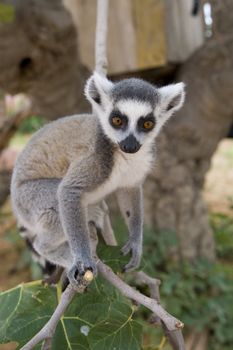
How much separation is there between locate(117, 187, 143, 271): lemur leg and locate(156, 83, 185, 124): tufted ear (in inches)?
12.0

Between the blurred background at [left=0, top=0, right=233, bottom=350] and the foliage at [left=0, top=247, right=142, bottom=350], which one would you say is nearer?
the foliage at [left=0, top=247, right=142, bottom=350]

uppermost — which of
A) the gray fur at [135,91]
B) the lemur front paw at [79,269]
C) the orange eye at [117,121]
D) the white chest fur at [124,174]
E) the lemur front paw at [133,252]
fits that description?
the gray fur at [135,91]

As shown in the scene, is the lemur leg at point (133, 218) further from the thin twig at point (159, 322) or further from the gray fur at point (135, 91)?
the gray fur at point (135, 91)

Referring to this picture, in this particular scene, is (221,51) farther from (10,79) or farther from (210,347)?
(210,347)

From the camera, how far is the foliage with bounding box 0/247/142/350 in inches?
52.1

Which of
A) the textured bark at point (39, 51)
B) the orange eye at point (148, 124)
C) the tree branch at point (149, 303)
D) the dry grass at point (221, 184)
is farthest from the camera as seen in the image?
the dry grass at point (221, 184)

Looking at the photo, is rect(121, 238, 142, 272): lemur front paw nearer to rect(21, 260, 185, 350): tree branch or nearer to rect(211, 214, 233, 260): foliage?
rect(21, 260, 185, 350): tree branch

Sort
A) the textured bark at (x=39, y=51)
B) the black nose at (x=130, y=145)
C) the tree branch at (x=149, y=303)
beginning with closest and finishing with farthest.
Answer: the tree branch at (x=149, y=303) → the black nose at (x=130, y=145) → the textured bark at (x=39, y=51)

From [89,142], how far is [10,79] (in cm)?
201

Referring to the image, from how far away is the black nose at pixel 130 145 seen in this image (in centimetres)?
174

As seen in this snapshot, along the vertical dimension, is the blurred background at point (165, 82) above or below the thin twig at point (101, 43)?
below

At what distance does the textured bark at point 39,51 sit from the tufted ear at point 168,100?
1726 millimetres

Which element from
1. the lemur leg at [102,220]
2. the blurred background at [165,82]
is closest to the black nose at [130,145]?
the lemur leg at [102,220]

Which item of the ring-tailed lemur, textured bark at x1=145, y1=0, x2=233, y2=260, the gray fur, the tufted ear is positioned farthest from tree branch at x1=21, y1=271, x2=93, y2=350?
textured bark at x1=145, y1=0, x2=233, y2=260
